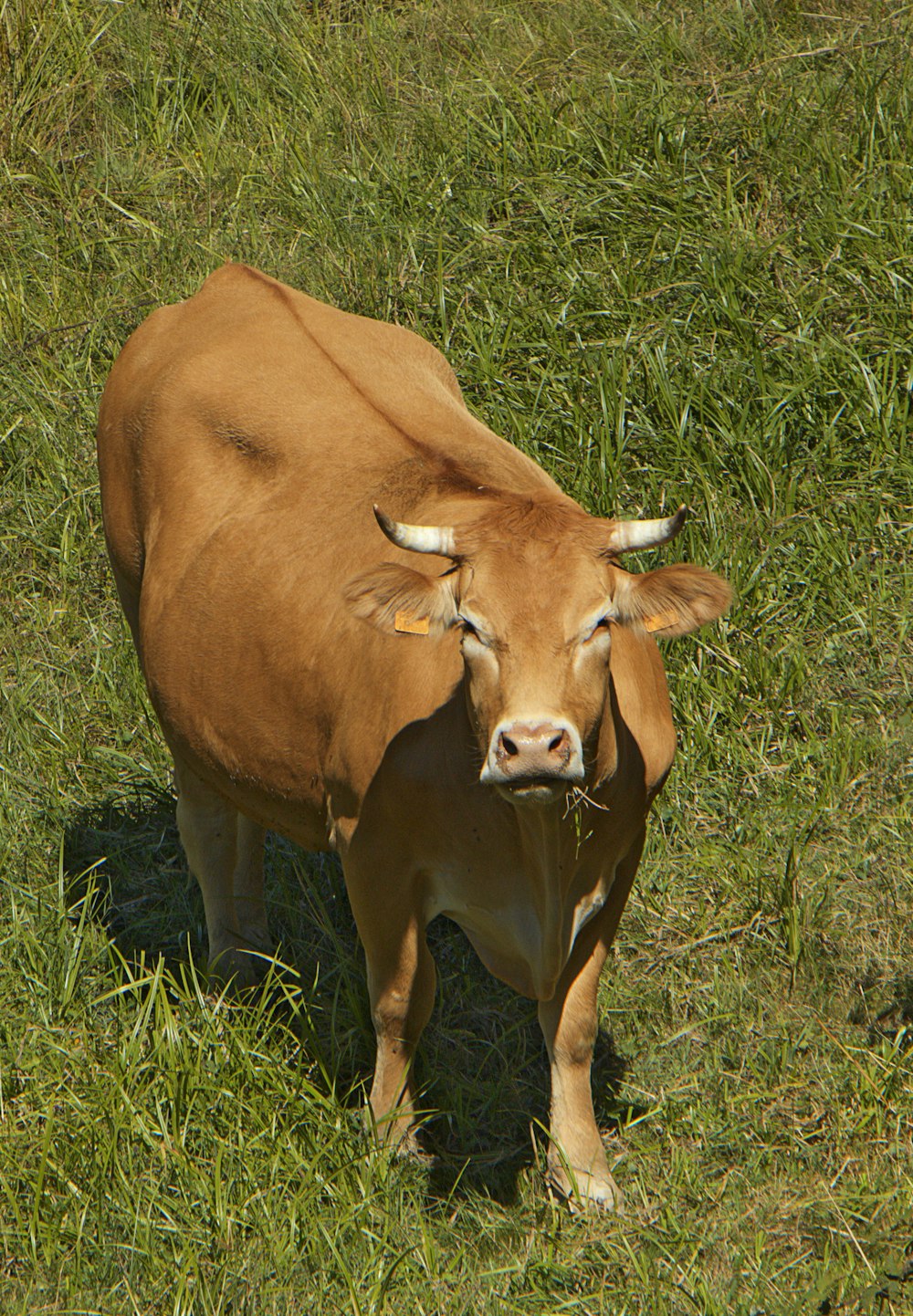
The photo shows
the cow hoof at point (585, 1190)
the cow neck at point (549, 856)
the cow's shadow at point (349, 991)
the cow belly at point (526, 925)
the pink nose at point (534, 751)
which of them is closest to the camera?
the pink nose at point (534, 751)

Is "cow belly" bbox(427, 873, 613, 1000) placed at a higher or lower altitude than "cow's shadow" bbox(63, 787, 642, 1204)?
higher

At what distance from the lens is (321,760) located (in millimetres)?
4332

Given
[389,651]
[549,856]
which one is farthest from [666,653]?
[549,856]

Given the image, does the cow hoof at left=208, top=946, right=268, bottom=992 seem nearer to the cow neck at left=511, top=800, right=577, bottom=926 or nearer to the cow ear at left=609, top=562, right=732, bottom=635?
the cow neck at left=511, top=800, right=577, bottom=926

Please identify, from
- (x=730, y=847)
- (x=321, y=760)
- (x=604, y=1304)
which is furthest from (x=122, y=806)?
(x=604, y=1304)

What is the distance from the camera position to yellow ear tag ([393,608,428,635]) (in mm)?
3666

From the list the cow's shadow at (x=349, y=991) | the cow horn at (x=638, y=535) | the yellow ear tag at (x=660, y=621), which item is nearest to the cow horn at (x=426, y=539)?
the cow horn at (x=638, y=535)

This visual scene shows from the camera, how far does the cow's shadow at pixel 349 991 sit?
4.46m

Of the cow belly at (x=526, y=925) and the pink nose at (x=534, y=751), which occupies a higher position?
the pink nose at (x=534, y=751)

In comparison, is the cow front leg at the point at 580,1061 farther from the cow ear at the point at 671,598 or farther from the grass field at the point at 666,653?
the cow ear at the point at 671,598

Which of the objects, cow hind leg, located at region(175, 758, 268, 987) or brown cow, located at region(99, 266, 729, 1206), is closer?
brown cow, located at region(99, 266, 729, 1206)

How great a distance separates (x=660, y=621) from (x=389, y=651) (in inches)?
32.3

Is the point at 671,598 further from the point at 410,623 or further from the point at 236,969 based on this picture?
the point at 236,969

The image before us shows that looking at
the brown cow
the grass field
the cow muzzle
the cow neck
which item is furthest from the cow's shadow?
the cow muzzle
